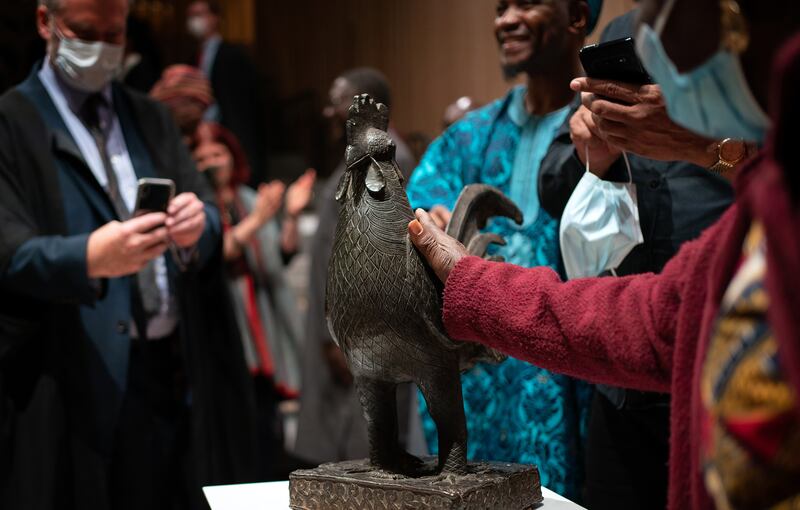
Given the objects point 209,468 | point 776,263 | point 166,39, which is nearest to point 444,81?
point 209,468

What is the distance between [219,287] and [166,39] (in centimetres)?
391

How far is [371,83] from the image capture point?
144 inches

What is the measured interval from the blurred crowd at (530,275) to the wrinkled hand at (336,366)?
46 centimetres

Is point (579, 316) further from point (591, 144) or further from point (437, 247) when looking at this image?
point (591, 144)

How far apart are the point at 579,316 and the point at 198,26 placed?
4932 millimetres

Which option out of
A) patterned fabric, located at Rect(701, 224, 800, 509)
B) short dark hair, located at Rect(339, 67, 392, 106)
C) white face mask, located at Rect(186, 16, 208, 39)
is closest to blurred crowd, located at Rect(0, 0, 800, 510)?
patterned fabric, located at Rect(701, 224, 800, 509)

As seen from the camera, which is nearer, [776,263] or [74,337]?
[776,263]

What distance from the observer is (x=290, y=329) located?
13.5ft

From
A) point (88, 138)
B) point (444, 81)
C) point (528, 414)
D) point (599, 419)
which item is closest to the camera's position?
point (599, 419)

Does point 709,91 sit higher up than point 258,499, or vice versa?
point 709,91

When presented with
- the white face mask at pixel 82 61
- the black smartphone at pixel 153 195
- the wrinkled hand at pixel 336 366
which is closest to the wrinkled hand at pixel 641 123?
the black smartphone at pixel 153 195

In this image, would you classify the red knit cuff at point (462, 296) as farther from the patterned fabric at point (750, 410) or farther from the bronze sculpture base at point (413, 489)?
the patterned fabric at point (750, 410)

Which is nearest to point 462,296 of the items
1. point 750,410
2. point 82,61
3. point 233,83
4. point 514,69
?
point 750,410

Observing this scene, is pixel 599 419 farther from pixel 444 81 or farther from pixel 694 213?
pixel 444 81
